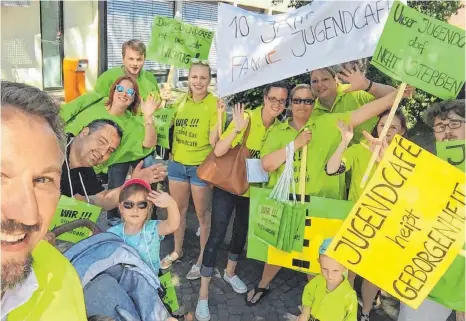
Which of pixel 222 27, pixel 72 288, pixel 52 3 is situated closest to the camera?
pixel 72 288

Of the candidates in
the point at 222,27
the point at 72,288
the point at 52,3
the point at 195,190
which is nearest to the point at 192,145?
the point at 195,190

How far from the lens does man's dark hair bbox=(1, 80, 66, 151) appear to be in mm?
1260

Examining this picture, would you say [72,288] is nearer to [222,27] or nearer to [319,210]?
[319,210]

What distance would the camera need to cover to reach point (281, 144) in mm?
3488

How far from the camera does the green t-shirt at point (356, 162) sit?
11.0 feet

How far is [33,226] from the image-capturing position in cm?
124

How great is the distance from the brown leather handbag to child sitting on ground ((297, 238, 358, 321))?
877mm

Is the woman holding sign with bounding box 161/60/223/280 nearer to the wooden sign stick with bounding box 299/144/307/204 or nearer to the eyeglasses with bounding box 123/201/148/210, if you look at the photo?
the wooden sign stick with bounding box 299/144/307/204

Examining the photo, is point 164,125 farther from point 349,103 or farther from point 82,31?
point 82,31

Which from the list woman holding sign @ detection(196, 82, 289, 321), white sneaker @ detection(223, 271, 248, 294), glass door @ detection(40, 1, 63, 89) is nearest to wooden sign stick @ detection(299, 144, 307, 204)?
woman holding sign @ detection(196, 82, 289, 321)

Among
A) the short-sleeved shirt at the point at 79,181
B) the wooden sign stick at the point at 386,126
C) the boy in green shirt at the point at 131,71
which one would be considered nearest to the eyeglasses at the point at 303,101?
the wooden sign stick at the point at 386,126

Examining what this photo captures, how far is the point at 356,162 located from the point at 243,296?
1.66m

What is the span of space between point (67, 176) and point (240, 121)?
51.4 inches

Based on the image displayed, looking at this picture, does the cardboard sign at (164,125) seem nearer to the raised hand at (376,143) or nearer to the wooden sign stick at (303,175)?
the wooden sign stick at (303,175)
